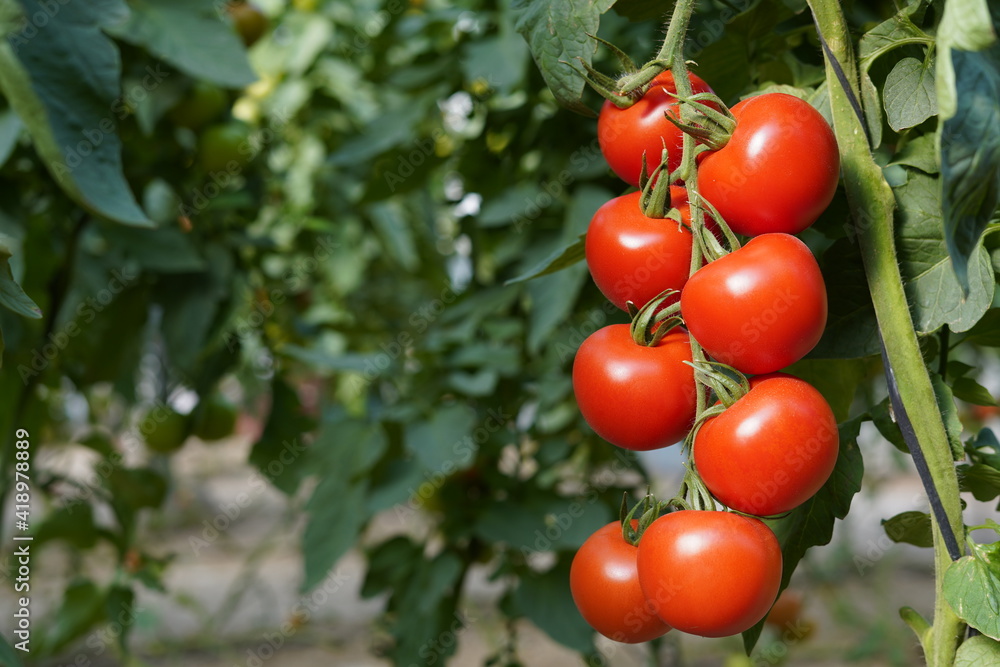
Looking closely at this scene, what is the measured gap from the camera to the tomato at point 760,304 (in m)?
0.26

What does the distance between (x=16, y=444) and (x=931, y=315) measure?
807 mm

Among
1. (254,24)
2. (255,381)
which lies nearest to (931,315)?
(254,24)

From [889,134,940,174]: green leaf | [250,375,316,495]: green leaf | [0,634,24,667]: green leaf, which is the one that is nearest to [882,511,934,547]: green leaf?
[889,134,940,174]: green leaf

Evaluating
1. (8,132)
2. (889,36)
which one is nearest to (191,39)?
(8,132)

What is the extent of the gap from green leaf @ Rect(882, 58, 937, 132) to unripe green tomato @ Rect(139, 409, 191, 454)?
0.91 metres

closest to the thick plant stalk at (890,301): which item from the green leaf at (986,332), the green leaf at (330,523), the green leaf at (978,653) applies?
the green leaf at (978,653)

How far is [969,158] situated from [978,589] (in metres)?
0.13

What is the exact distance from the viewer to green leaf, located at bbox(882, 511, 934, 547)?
0.34 meters

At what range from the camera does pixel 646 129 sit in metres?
0.31

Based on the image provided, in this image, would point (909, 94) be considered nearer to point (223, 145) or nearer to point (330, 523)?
point (330, 523)

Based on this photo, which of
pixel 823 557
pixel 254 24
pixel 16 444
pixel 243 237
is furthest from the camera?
pixel 823 557

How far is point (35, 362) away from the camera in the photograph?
809 mm

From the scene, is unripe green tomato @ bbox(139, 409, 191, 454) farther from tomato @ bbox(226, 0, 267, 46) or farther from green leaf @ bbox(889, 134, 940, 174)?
green leaf @ bbox(889, 134, 940, 174)

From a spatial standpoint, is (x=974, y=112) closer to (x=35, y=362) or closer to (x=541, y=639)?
(x=35, y=362)
